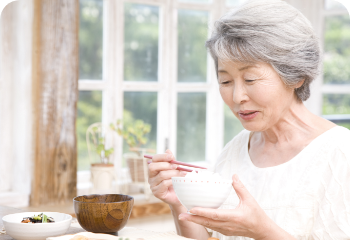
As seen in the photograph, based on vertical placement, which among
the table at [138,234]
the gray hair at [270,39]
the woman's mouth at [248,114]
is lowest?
the table at [138,234]

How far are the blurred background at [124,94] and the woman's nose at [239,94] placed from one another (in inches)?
53.5

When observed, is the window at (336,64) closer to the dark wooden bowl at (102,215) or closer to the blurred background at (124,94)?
the blurred background at (124,94)

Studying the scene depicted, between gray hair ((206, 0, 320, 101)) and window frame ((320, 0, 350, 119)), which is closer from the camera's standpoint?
gray hair ((206, 0, 320, 101))

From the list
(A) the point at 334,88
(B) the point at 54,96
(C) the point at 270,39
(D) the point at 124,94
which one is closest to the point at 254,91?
(C) the point at 270,39

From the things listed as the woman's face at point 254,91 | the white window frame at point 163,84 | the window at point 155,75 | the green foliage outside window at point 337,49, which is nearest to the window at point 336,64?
the green foliage outside window at point 337,49

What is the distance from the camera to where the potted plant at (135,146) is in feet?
9.48

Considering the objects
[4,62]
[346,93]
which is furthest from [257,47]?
[346,93]

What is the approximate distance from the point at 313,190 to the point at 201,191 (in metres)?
0.55

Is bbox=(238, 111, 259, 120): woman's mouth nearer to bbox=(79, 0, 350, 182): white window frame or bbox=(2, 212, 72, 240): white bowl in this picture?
bbox=(2, 212, 72, 240): white bowl

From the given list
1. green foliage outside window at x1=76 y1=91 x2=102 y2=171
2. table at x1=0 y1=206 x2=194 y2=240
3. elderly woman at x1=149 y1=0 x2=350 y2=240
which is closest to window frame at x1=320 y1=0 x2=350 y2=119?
green foliage outside window at x1=76 y1=91 x2=102 y2=171

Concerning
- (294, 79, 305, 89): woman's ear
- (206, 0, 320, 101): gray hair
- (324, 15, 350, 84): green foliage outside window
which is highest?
(324, 15, 350, 84): green foliage outside window

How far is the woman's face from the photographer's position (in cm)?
140

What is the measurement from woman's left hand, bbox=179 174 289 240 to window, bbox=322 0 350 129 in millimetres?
2807

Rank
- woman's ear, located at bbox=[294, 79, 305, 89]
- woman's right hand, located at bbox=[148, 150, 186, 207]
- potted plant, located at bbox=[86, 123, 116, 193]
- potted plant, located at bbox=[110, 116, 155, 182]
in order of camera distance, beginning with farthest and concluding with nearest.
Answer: potted plant, located at bbox=[110, 116, 155, 182]
potted plant, located at bbox=[86, 123, 116, 193]
woman's ear, located at bbox=[294, 79, 305, 89]
woman's right hand, located at bbox=[148, 150, 186, 207]
